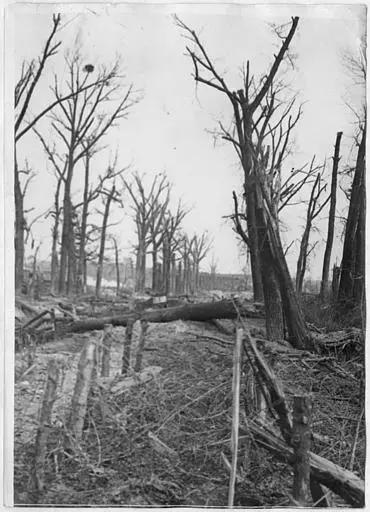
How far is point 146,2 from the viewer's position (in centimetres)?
363

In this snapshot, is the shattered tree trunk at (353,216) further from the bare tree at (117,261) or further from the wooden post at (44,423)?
the wooden post at (44,423)

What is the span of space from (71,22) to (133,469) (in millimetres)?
2701

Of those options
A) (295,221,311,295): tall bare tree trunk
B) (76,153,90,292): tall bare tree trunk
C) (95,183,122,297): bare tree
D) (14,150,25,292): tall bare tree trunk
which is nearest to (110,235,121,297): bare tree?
(95,183,122,297): bare tree

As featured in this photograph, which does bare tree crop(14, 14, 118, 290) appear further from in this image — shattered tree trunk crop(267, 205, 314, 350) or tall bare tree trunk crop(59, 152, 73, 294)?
shattered tree trunk crop(267, 205, 314, 350)

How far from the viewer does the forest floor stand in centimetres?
338

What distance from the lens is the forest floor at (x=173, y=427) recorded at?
133 inches

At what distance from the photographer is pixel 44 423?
3455mm

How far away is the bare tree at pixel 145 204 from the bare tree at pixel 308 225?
881 millimetres

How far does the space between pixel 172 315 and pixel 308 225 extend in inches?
39.6

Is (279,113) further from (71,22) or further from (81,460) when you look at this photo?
(81,460)

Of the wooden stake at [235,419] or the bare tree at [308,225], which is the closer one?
the wooden stake at [235,419]

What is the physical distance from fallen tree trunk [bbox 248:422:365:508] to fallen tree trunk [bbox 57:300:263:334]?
66 cm

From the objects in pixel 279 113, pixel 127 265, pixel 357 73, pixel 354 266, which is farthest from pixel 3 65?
pixel 354 266

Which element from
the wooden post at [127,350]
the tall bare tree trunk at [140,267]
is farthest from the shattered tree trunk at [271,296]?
the wooden post at [127,350]
